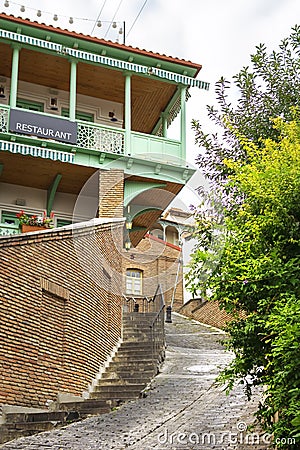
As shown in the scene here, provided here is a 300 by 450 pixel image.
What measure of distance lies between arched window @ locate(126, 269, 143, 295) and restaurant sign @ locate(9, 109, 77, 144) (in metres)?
18.3

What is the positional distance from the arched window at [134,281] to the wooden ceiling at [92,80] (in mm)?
15555

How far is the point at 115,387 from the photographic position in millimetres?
12906

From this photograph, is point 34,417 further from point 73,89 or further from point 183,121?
point 183,121

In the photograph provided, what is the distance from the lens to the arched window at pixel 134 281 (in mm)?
32531

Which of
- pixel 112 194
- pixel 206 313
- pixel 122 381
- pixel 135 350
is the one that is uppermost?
pixel 112 194

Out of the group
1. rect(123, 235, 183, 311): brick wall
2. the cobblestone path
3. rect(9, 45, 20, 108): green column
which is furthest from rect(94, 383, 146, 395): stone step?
rect(123, 235, 183, 311): brick wall

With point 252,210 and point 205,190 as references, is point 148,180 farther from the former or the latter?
point 252,210

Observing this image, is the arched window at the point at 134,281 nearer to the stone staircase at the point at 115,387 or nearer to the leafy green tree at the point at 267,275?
the stone staircase at the point at 115,387

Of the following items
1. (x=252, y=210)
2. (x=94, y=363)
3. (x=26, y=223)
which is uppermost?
(x=26, y=223)

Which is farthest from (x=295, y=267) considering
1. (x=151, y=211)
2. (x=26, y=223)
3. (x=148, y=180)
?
(x=151, y=211)

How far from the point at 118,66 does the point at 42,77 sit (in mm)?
2211

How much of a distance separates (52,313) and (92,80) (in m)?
7.35

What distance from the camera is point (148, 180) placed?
52.1 ft

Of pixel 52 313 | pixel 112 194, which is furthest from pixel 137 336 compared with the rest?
pixel 52 313
